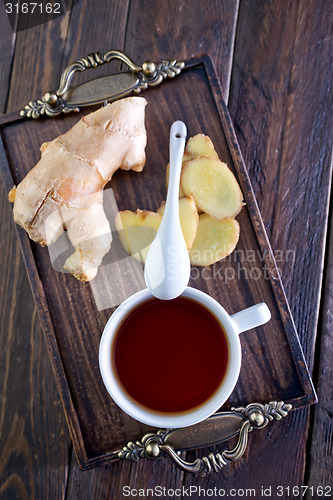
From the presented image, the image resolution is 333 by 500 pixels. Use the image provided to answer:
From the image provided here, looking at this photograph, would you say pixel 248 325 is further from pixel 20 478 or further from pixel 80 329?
pixel 20 478

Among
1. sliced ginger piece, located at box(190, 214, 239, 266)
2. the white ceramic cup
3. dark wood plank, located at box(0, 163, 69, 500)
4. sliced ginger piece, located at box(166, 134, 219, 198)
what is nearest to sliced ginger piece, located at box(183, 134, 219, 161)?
sliced ginger piece, located at box(166, 134, 219, 198)

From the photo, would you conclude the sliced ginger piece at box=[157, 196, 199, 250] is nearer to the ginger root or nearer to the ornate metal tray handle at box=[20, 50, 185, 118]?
the ginger root

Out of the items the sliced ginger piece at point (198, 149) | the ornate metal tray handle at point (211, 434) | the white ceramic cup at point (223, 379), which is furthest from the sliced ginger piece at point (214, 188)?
the ornate metal tray handle at point (211, 434)

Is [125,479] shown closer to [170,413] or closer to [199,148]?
[170,413]

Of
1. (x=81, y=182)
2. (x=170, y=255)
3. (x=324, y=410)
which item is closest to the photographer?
(x=170, y=255)

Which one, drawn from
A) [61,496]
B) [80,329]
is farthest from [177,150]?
[61,496]

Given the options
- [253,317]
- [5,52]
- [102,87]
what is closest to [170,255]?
[253,317]

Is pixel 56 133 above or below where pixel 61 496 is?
above
